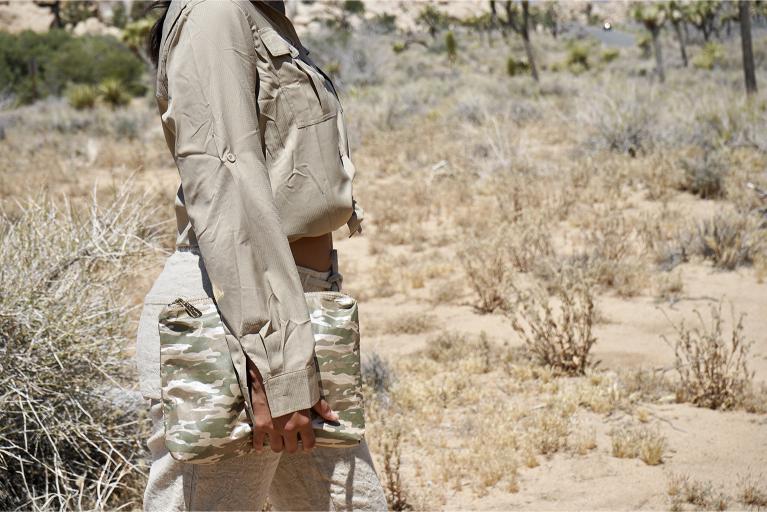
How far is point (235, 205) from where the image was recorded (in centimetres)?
141

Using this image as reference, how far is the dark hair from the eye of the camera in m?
1.65

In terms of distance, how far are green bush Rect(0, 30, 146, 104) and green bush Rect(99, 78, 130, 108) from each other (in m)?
6.21

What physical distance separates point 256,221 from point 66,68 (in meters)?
29.8

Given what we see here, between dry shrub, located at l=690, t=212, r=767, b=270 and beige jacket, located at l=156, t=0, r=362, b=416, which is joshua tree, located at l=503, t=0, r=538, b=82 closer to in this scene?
dry shrub, located at l=690, t=212, r=767, b=270

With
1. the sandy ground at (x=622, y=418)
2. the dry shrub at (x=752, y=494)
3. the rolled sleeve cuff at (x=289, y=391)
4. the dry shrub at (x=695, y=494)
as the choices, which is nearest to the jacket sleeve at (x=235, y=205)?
the rolled sleeve cuff at (x=289, y=391)

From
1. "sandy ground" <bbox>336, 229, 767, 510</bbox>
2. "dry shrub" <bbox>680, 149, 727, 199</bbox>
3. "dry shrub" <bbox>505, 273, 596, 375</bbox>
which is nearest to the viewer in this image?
"sandy ground" <bbox>336, 229, 767, 510</bbox>

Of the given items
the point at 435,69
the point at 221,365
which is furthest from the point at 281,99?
the point at 435,69

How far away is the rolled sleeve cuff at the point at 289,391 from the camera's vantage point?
143 cm

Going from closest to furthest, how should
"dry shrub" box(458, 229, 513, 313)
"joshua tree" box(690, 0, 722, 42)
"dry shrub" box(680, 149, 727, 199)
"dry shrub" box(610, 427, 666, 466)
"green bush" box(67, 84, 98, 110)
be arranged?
1. "dry shrub" box(610, 427, 666, 466)
2. "dry shrub" box(458, 229, 513, 313)
3. "dry shrub" box(680, 149, 727, 199)
4. "green bush" box(67, 84, 98, 110)
5. "joshua tree" box(690, 0, 722, 42)

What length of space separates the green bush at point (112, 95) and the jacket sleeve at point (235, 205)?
19.4m

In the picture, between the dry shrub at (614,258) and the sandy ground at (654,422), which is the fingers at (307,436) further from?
the dry shrub at (614,258)

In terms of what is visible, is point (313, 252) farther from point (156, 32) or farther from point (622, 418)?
point (622, 418)

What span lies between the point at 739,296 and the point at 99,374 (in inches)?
167

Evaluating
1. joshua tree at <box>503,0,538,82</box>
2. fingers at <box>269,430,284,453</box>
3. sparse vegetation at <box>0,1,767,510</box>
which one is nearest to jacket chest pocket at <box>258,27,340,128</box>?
fingers at <box>269,430,284,453</box>
